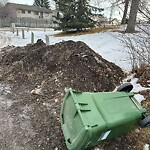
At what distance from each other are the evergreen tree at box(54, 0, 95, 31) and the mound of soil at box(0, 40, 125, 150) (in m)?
11.3

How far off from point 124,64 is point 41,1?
56365 mm

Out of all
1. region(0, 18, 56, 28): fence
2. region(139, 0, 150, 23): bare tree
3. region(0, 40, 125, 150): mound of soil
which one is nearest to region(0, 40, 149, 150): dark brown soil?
region(0, 40, 125, 150): mound of soil

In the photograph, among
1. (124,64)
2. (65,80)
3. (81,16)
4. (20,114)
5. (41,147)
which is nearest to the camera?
(41,147)

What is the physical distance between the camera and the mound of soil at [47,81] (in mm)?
4133

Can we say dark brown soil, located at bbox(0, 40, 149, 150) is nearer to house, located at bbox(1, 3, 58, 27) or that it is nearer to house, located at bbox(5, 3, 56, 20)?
house, located at bbox(1, 3, 58, 27)

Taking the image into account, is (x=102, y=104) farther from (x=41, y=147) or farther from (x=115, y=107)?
(x=41, y=147)

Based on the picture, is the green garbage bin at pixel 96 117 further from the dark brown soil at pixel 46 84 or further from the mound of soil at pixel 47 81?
the mound of soil at pixel 47 81

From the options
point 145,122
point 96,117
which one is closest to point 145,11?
point 145,122

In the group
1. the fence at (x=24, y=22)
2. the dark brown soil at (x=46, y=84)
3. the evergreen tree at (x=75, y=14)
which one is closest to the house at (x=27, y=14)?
the fence at (x=24, y=22)

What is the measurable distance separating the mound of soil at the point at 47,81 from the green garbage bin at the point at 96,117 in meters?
0.63

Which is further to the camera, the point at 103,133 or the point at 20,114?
the point at 20,114

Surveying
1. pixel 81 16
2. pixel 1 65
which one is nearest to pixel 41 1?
pixel 81 16

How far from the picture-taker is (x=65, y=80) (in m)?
5.72

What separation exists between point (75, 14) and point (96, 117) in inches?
643
